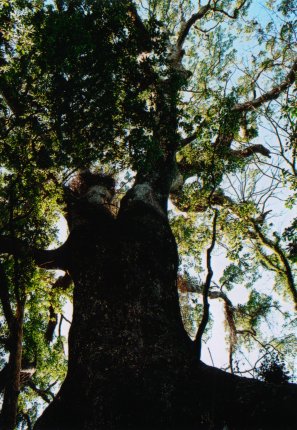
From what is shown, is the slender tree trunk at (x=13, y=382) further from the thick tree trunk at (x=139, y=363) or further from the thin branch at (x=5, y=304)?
the thick tree trunk at (x=139, y=363)

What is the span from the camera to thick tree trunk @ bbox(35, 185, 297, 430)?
3.28m

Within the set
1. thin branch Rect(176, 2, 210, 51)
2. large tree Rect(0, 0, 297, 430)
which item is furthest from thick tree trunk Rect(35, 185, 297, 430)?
thin branch Rect(176, 2, 210, 51)

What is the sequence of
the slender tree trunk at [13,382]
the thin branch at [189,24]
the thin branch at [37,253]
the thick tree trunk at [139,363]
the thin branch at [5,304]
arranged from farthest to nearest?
the thin branch at [189,24] < the thin branch at [37,253] < the thin branch at [5,304] < the slender tree trunk at [13,382] < the thick tree trunk at [139,363]

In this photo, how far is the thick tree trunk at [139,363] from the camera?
10.8 ft

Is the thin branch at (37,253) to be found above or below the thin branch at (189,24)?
below

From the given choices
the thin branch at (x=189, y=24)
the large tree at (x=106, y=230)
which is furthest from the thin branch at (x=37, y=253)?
the thin branch at (x=189, y=24)

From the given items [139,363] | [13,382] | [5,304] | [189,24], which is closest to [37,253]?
[5,304]

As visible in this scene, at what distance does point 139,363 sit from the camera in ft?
12.2

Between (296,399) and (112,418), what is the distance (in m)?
1.84

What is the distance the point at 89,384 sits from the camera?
3688 millimetres

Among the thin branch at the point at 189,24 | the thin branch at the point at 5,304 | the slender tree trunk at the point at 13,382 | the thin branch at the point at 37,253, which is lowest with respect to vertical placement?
the slender tree trunk at the point at 13,382

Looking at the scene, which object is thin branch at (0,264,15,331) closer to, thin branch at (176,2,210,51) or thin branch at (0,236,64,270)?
thin branch at (0,236,64,270)

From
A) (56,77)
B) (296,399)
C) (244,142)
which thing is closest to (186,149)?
(244,142)

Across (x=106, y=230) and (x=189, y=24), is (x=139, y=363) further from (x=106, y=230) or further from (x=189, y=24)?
(x=189, y=24)
